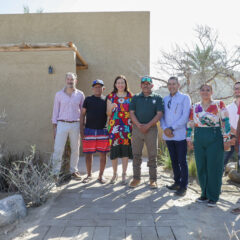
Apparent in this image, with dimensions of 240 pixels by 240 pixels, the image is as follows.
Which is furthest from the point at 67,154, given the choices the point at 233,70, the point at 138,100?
the point at 233,70

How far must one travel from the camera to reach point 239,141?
3586mm

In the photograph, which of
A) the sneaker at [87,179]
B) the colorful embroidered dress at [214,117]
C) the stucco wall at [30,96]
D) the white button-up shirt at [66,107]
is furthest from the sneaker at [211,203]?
the stucco wall at [30,96]

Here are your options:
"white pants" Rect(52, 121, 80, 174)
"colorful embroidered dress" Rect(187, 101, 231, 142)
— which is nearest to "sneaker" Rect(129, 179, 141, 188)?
"white pants" Rect(52, 121, 80, 174)

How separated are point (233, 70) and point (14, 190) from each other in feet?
27.8

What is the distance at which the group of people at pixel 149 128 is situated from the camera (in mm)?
3590

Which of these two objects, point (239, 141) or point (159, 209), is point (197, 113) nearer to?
point (239, 141)

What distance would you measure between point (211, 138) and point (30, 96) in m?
3.88

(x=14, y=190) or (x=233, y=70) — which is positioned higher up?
(x=233, y=70)

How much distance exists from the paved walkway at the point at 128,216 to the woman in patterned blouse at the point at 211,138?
33 cm

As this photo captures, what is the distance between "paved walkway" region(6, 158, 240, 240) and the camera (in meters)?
2.78

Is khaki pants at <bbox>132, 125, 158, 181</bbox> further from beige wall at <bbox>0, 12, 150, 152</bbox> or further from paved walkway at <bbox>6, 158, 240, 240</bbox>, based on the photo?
beige wall at <bbox>0, 12, 150, 152</bbox>

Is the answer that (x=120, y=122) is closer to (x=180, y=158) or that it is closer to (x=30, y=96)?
(x=180, y=158)

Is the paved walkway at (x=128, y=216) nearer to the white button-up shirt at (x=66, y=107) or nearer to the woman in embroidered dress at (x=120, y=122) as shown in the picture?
the woman in embroidered dress at (x=120, y=122)

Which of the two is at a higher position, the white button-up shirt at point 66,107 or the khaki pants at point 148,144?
the white button-up shirt at point 66,107
